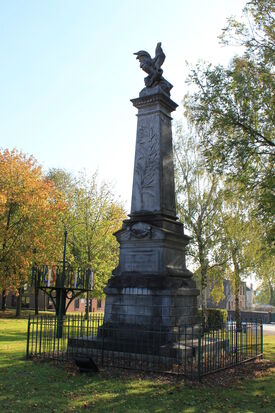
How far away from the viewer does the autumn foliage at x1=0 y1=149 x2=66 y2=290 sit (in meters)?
29.1

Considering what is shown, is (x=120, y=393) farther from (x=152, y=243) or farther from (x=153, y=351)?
(x=152, y=243)

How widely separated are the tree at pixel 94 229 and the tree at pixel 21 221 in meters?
2.69

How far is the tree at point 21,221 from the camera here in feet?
95.6

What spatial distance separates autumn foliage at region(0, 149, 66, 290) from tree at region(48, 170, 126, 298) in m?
2.54

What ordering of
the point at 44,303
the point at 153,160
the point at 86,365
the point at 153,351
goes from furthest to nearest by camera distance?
the point at 44,303, the point at 153,160, the point at 153,351, the point at 86,365

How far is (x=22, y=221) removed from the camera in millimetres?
30438

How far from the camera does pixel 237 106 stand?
595 inches

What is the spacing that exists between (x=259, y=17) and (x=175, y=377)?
1275cm

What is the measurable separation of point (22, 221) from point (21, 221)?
0.08m

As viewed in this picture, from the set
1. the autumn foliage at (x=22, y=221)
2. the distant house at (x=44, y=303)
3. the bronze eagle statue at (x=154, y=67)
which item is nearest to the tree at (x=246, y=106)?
the bronze eagle statue at (x=154, y=67)

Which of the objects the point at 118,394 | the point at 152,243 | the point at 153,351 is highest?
the point at 152,243

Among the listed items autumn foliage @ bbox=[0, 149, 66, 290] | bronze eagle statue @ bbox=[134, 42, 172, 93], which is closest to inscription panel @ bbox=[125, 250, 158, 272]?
bronze eagle statue @ bbox=[134, 42, 172, 93]

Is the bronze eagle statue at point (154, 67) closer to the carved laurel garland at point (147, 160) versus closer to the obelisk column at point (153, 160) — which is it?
the obelisk column at point (153, 160)

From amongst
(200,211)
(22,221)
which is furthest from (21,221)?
(200,211)
